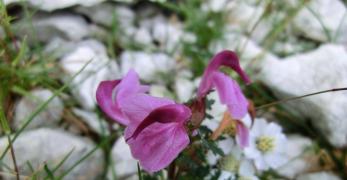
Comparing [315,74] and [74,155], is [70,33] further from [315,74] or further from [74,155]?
[315,74]

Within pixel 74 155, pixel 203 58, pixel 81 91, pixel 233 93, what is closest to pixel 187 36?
pixel 203 58

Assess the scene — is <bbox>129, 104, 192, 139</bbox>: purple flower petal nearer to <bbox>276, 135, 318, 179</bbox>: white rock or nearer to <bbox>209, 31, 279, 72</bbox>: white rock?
<bbox>276, 135, 318, 179</bbox>: white rock

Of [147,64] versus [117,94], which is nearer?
[117,94]

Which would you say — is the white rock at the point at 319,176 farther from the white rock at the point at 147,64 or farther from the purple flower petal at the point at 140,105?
the purple flower petal at the point at 140,105

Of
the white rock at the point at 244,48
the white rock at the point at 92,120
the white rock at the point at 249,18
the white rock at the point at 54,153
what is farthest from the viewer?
the white rock at the point at 249,18

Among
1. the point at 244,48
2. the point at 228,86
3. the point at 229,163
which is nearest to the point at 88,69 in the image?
the point at 244,48

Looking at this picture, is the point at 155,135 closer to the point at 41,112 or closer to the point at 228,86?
the point at 228,86

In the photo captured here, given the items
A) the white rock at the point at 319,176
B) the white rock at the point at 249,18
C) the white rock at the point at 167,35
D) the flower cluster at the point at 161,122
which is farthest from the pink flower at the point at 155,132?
the white rock at the point at 249,18
